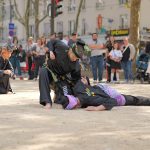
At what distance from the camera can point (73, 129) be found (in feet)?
21.8

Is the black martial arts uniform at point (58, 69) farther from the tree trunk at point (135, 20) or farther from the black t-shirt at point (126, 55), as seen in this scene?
the tree trunk at point (135, 20)

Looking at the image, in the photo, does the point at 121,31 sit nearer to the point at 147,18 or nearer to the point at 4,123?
the point at 147,18

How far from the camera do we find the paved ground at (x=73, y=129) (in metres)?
5.64

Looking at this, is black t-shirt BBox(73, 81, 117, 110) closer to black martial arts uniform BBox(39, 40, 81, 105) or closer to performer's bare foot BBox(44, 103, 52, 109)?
black martial arts uniform BBox(39, 40, 81, 105)

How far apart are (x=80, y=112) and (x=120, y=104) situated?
128 centimetres

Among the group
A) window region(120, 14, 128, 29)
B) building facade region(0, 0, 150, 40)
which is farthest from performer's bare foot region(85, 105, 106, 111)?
window region(120, 14, 128, 29)

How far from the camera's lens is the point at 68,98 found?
8.97 meters

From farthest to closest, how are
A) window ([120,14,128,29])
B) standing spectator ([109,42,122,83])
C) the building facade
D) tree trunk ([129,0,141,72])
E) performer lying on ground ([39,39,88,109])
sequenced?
1. window ([120,14,128,29])
2. the building facade
3. tree trunk ([129,0,141,72])
4. standing spectator ([109,42,122,83])
5. performer lying on ground ([39,39,88,109])

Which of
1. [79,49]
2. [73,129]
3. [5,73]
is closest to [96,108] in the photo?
[79,49]

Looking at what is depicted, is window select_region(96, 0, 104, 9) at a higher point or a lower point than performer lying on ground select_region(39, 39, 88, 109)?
higher

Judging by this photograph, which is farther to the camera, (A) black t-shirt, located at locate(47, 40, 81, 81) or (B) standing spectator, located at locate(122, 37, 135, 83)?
(B) standing spectator, located at locate(122, 37, 135, 83)

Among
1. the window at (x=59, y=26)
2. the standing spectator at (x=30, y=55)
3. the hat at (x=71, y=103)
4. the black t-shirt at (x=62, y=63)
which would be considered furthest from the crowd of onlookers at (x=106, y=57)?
the window at (x=59, y=26)

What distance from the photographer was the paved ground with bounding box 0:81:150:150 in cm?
564

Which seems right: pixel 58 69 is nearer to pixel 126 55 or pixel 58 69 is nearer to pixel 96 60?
pixel 96 60
